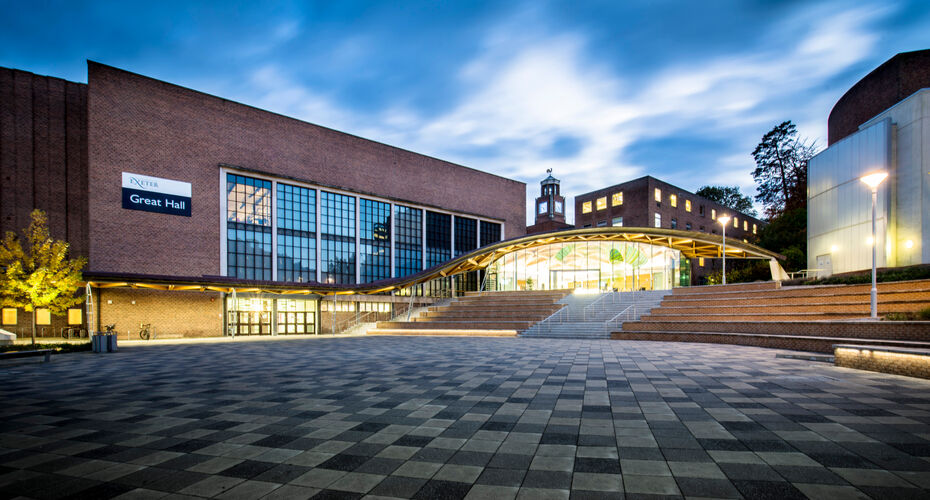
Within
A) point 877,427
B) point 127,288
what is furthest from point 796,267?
point 127,288

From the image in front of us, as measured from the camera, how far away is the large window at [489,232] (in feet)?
180

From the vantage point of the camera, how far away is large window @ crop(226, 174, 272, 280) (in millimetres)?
35469

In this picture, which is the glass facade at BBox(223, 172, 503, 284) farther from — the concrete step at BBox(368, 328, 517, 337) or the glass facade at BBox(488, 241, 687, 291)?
the concrete step at BBox(368, 328, 517, 337)

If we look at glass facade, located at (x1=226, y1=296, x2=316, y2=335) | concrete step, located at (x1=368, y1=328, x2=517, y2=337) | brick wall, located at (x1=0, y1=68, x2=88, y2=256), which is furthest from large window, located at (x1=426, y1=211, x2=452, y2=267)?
brick wall, located at (x1=0, y1=68, x2=88, y2=256)

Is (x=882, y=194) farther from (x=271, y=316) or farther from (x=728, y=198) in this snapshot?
(x=728, y=198)

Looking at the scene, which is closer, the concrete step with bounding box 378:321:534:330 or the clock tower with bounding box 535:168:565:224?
the concrete step with bounding box 378:321:534:330

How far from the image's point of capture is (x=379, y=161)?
45.6 meters

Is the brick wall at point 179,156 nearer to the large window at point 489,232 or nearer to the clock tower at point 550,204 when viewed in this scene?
the large window at point 489,232

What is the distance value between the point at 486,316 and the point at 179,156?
1059 inches

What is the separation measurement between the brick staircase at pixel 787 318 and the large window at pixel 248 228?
97.4 feet

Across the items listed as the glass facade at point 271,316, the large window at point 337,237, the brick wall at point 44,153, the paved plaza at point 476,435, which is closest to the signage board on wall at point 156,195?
the brick wall at point 44,153

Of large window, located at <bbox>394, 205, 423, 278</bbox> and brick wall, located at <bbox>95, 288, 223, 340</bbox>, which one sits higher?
large window, located at <bbox>394, 205, 423, 278</bbox>

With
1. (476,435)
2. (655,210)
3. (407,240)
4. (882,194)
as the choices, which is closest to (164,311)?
(407,240)

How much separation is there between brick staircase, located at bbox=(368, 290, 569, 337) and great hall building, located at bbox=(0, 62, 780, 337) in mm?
3440
